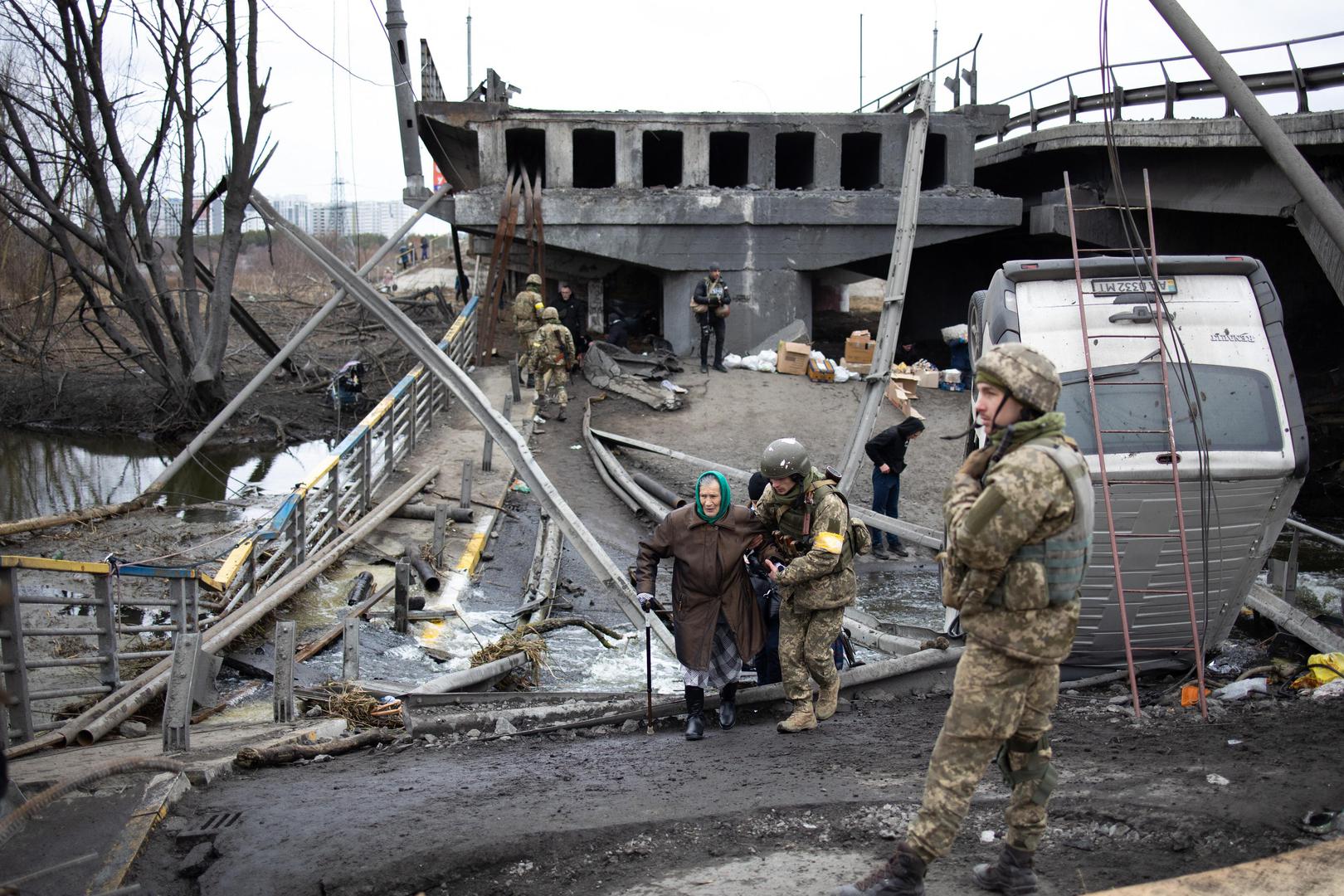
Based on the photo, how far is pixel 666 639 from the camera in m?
8.19

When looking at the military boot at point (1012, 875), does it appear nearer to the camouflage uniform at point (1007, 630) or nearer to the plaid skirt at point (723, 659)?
the camouflage uniform at point (1007, 630)

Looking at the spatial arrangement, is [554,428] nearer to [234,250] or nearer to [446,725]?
[234,250]

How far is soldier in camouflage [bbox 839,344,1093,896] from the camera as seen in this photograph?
4.04 metres

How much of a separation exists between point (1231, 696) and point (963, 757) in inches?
157

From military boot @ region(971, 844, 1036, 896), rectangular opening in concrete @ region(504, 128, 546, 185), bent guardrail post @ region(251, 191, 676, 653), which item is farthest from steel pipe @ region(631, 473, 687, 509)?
military boot @ region(971, 844, 1036, 896)

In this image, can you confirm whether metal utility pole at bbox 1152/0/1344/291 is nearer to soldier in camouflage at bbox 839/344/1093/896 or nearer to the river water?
soldier in camouflage at bbox 839/344/1093/896

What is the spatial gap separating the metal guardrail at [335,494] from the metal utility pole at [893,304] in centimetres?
585

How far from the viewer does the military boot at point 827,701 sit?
6.90m

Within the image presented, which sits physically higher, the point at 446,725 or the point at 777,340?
the point at 777,340

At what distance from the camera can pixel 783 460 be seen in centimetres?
657

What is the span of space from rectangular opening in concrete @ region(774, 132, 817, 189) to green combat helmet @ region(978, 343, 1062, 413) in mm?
23815

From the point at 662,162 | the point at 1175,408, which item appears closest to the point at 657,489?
the point at 1175,408

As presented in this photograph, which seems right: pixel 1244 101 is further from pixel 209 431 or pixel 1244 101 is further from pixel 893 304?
pixel 209 431

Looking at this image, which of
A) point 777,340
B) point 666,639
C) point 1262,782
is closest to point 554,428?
point 777,340
